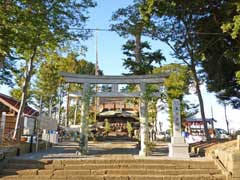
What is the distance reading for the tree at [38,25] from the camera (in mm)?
11409

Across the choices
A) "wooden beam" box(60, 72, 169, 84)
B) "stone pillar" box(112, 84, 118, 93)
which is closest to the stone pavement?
"stone pillar" box(112, 84, 118, 93)

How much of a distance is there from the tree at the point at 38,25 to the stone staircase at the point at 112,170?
4689 mm

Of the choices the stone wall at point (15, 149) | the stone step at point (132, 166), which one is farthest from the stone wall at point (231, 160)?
the stone wall at point (15, 149)

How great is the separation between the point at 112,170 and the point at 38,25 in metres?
7.13

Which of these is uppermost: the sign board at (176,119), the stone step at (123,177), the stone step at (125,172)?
the sign board at (176,119)

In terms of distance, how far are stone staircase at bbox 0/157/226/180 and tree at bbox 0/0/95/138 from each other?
15.4 ft

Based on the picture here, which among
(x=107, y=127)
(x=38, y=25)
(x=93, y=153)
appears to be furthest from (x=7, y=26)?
(x=107, y=127)

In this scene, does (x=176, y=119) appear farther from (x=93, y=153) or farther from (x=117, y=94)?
(x=93, y=153)

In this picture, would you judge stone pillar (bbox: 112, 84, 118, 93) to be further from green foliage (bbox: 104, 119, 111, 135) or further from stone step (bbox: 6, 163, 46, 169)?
green foliage (bbox: 104, 119, 111, 135)

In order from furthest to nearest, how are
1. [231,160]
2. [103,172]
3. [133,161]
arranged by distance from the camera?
[133,161]
[103,172]
[231,160]

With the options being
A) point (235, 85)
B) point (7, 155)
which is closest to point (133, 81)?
point (7, 155)

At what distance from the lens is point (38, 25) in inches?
500

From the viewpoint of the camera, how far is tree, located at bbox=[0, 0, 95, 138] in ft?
37.4

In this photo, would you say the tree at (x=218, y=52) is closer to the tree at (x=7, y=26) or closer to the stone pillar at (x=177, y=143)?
the stone pillar at (x=177, y=143)
